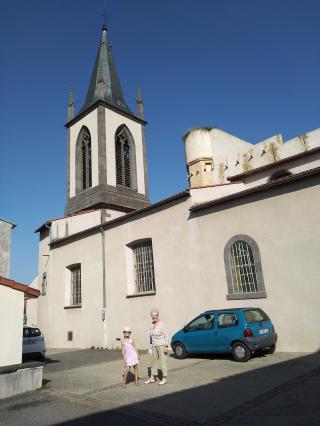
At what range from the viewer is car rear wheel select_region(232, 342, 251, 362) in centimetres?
882

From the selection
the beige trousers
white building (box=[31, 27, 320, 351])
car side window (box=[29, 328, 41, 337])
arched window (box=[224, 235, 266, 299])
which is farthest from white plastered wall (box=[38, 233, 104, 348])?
the beige trousers

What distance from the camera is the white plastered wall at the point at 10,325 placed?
729cm

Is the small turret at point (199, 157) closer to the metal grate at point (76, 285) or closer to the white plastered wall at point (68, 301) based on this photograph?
the white plastered wall at point (68, 301)

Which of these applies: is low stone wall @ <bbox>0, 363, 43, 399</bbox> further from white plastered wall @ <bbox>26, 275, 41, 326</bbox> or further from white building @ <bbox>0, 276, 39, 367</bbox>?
white plastered wall @ <bbox>26, 275, 41, 326</bbox>

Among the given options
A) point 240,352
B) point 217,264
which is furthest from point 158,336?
point 217,264

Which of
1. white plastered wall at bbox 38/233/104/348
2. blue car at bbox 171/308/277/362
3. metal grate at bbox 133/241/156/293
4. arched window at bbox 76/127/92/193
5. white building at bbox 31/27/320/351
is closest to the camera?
blue car at bbox 171/308/277/362

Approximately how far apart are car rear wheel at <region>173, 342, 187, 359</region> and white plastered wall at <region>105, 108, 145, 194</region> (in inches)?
655

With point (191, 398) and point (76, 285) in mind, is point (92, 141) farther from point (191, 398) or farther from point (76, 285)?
point (191, 398)

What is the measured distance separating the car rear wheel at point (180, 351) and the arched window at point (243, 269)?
2.25 metres

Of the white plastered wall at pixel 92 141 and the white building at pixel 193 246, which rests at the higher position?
the white plastered wall at pixel 92 141

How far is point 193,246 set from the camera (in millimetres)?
12805

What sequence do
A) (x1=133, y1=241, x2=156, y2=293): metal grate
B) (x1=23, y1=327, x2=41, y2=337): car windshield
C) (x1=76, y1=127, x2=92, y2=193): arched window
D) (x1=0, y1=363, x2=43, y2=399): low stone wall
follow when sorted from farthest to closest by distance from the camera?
1. (x1=76, y1=127, x2=92, y2=193): arched window
2. (x1=133, y1=241, x2=156, y2=293): metal grate
3. (x1=23, y1=327, x2=41, y2=337): car windshield
4. (x1=0, y1=363, x2=43, y2=399): low stone wall

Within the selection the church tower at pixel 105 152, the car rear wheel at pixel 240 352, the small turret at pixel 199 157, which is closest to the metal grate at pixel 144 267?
the car rear wheel at pixel 240 352

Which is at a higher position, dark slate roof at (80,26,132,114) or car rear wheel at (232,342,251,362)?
dark slate roof at (80,26,132,114)
